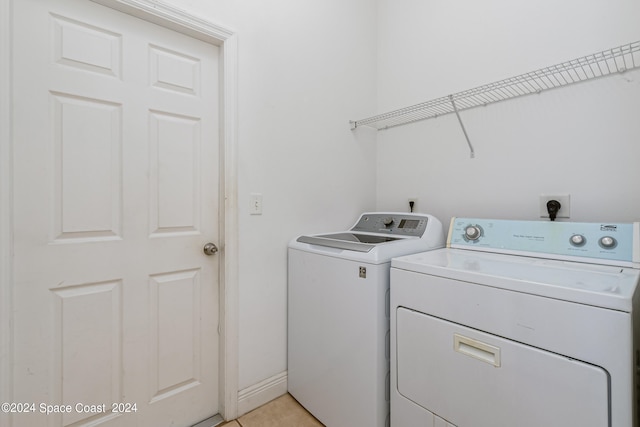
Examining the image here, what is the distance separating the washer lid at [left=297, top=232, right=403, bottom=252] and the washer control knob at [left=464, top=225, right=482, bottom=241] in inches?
13.3

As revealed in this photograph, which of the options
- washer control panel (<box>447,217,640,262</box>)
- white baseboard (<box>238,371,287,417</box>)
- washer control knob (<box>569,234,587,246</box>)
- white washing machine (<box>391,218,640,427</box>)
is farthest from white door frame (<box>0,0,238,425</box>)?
washer control knob (<box>569,234,587,246</box>)

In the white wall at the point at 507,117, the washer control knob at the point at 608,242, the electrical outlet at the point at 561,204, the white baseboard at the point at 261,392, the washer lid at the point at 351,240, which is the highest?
the white wall at the point at 507,117

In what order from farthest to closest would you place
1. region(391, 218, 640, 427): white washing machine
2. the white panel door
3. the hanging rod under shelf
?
1. the hanging rod under shelf
2. the white panel door
3. region(391, 218, 640, 427): white washing machine

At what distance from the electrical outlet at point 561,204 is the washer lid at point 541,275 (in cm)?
33

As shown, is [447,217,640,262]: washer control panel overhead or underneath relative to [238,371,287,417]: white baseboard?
overhead

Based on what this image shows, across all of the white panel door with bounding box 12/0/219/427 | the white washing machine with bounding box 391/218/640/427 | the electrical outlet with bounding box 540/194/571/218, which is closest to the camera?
the white washing machine with bounding box 391/218/640/427

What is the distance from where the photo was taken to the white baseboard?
151 centimetres

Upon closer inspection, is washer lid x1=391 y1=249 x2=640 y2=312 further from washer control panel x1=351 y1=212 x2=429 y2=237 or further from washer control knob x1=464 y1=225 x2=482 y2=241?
washer control panel x1=351 y1=212 x2=429 y2=237

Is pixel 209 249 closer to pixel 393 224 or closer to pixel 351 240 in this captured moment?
pixel 351 240

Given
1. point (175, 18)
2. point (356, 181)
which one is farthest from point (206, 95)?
point (356, 181)

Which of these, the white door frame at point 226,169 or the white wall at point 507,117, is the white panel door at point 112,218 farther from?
the white wall at point 507,117

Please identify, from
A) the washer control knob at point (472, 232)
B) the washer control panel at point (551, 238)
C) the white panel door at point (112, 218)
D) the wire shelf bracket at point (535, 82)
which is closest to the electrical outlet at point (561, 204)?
the washer control panel at point (551, 238)

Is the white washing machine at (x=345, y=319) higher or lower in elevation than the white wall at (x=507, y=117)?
lower

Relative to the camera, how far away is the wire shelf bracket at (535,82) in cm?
121
